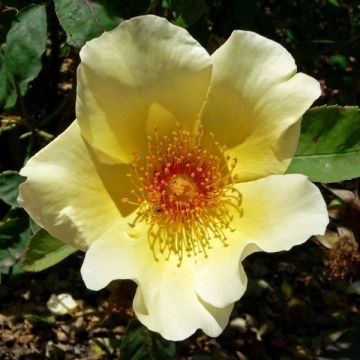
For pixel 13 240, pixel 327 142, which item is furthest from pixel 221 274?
pixel 13 240

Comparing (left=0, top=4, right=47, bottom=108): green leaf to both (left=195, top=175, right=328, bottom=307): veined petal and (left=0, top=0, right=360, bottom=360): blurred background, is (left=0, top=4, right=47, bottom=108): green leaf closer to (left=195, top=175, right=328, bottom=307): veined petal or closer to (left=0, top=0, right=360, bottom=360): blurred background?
(left=0, top=0, right=360, bottom=360): blurred background

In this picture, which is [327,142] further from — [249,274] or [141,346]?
[249,274]

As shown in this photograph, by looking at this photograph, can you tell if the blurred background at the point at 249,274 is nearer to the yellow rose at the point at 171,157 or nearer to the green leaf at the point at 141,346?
the green leaf at the point at 141,346

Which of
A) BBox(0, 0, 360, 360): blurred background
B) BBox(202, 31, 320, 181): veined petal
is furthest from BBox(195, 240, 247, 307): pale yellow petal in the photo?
BBox(0, 0, 360, 360): blurred background

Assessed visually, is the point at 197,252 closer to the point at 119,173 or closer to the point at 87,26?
the point at 119,173

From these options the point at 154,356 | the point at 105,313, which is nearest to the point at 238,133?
the point at 154,356

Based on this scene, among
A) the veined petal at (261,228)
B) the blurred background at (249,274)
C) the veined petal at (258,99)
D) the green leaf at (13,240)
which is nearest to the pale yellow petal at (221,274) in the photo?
the veined petal at (261,228)
